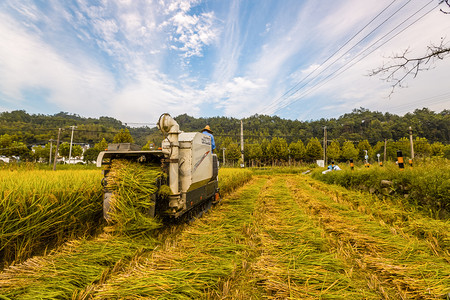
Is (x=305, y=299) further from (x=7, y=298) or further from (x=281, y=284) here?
(x=7, y=298)

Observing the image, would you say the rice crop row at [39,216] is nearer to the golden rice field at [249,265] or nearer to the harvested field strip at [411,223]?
the golden rice field at [249,265]

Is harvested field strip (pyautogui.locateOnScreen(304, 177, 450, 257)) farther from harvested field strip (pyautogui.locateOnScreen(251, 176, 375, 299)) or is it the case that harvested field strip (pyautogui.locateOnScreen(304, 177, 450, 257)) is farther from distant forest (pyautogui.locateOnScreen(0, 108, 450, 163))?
distant forest (pyautogui.locateOnScreen(0, 108, 450, 163))

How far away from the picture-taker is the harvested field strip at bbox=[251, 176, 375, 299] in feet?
5.32

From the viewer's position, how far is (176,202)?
3271 mm

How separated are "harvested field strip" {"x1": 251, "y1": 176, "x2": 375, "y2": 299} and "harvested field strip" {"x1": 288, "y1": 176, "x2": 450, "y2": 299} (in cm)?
18

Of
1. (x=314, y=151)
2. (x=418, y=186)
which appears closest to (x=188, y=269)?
(x=418, y=186)

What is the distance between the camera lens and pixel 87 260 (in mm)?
2143

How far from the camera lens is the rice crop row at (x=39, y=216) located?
2148mm

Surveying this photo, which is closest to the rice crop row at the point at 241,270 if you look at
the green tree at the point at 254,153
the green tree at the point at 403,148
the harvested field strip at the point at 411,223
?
the harvested field strip at the point at 411,223

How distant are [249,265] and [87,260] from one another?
188 cm

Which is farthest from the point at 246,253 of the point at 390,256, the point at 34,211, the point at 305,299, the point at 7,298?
the point at 34,211

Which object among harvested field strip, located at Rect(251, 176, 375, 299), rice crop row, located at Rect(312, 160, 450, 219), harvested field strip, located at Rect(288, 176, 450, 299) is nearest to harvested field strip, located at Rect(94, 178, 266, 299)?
harvested field strip, located at Rect(251, 176, 375, 299)

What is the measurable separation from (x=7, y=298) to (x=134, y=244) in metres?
1.24

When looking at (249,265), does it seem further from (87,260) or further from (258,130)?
(258,130)
